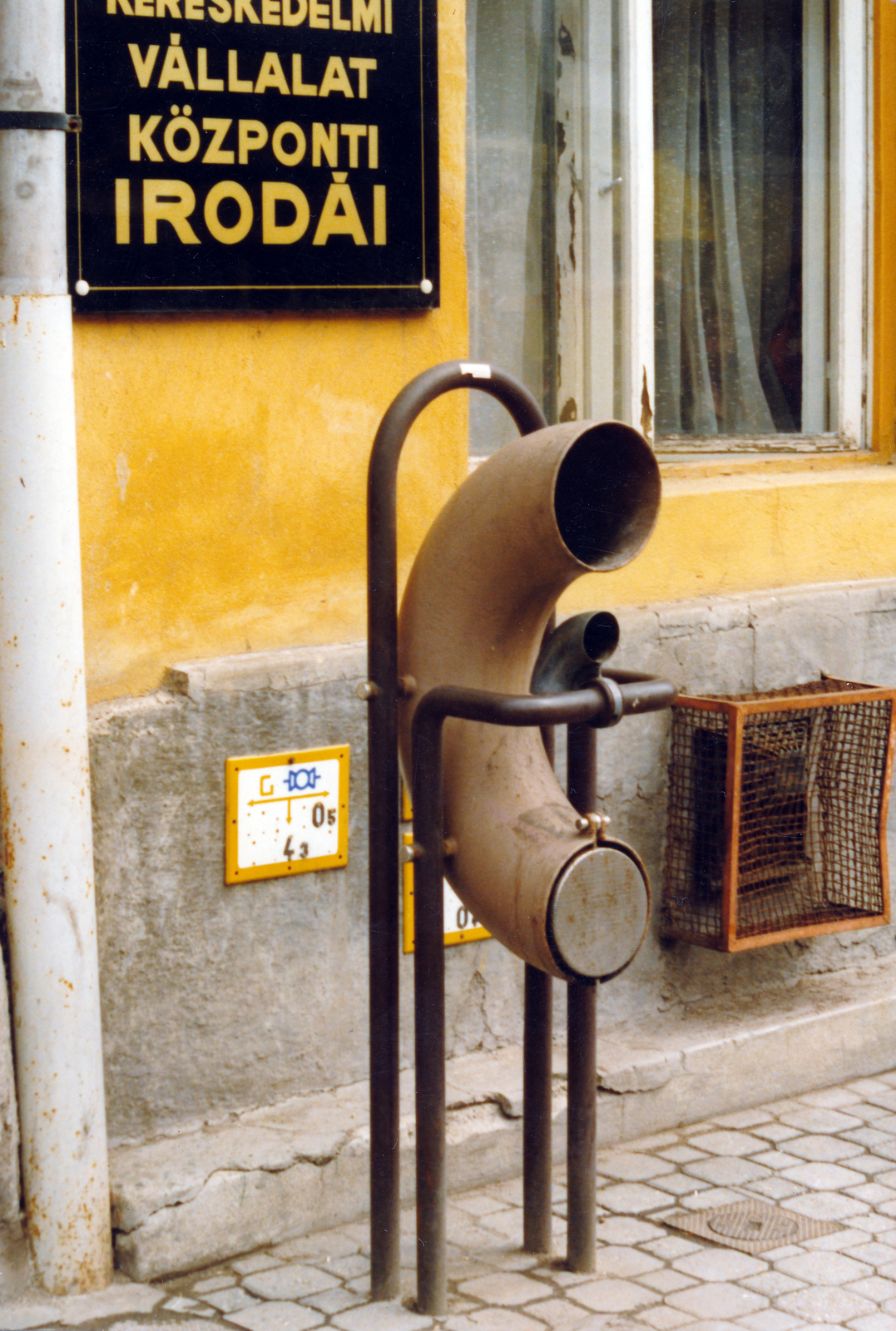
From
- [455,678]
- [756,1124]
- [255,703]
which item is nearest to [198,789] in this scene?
[255,703]

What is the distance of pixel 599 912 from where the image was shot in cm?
288

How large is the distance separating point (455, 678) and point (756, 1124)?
173 centimetres

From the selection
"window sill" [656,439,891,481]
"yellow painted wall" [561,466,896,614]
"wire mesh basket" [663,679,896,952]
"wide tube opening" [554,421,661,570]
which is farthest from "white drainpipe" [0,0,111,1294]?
"window sill" [656,439,891,481]

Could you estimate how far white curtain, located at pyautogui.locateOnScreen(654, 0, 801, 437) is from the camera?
15.5 ft

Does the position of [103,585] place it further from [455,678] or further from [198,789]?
[455,678]

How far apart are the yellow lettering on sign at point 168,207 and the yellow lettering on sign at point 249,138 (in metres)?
0.14

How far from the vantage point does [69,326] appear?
3.05 metres

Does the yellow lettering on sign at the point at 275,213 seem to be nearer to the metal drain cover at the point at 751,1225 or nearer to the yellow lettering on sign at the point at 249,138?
the yellow lettering on sign at the point at 249,138

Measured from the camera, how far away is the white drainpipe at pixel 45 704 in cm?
299

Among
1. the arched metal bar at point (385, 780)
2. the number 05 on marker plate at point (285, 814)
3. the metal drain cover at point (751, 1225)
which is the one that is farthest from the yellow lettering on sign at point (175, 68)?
the metal drain cover at point (751, 1225)

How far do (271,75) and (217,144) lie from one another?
197mm

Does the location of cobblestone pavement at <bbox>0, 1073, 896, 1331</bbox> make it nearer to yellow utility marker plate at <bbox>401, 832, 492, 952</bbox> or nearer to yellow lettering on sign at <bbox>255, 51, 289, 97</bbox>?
yellow utility marker plate at <bbox>401, 832, 492, 952</bbox>

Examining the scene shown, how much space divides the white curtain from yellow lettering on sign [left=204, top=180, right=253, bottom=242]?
1.62 m

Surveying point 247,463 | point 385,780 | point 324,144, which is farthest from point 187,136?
point 385,780
